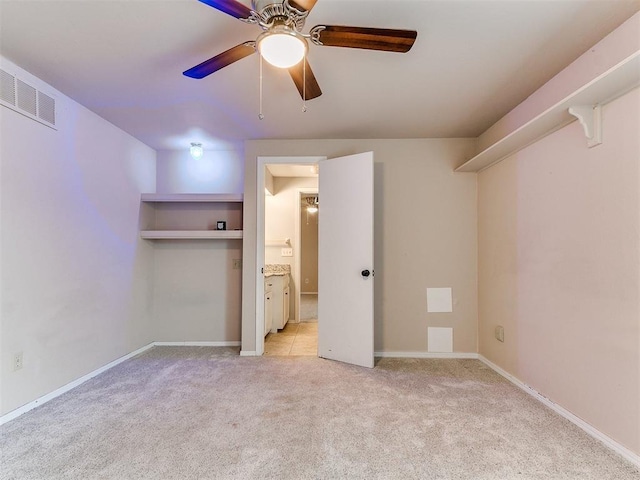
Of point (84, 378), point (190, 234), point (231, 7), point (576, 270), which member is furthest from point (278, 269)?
point (231, 7)

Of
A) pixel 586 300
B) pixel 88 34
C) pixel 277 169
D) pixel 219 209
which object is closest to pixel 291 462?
pixel 586 300

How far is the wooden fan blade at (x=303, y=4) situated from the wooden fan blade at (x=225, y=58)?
0.27 meters

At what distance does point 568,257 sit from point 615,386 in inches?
30.2

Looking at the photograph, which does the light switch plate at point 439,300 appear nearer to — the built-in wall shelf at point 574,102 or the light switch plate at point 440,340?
the light switch plate at point 440,340

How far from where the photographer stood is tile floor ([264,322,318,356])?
11.0ft

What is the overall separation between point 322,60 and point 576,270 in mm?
2102

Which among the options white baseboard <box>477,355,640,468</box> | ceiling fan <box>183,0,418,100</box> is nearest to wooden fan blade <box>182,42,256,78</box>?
ceiling fan <box>183,0,418,100</box>

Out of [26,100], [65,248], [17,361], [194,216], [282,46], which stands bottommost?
[17,361]

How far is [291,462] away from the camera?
5.15 ft

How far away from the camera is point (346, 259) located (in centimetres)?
302

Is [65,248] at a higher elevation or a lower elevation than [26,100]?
lower

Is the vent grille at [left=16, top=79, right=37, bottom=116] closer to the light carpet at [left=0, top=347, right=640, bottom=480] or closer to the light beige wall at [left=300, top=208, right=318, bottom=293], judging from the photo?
the light carpet at [left=0, top=347, right=640, bottom=480]

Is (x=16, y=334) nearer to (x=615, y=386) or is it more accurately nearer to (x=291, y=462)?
(x=291, y=462)

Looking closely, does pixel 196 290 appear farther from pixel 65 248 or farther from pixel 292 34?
pixel 292 34
